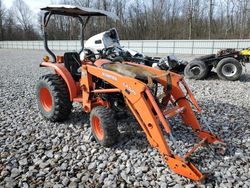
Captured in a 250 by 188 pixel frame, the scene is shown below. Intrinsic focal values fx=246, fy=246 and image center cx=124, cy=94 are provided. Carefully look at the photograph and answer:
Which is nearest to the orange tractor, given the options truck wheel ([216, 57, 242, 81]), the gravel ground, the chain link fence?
the gravel ground

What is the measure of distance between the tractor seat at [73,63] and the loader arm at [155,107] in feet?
2.12

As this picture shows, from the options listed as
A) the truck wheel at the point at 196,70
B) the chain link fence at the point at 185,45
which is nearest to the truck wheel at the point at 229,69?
the truck wheel at the point at 196,70

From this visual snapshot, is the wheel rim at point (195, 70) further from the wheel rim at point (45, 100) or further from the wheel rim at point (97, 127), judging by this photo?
the wheel rim at point (97, 127)

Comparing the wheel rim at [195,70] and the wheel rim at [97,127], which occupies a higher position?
the wheel rim at [195,70]

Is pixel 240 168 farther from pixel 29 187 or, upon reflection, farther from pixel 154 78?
pixel 29 187

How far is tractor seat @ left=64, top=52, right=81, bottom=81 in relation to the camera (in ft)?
15.1

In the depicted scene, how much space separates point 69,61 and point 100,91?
124 cm

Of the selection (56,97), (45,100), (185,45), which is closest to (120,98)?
(56,97)

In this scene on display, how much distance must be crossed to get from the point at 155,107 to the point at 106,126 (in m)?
0.84

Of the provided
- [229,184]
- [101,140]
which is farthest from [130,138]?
[229,184]

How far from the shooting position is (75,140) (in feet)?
13.1

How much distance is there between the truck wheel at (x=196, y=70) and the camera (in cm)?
907

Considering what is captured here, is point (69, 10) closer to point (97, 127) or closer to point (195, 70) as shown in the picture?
point (97, 127)

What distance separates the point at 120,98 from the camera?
161 inches
